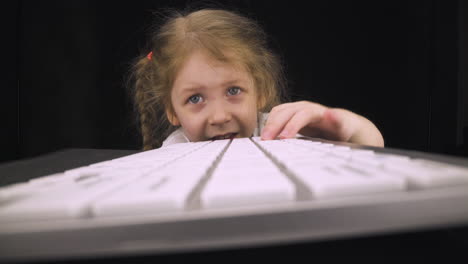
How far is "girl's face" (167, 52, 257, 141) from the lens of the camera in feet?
3.01

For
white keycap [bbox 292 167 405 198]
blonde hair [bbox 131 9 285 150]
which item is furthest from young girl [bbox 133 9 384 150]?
white keycap [bbox 292 167 405 198]

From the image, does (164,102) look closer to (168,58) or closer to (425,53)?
(168,58)

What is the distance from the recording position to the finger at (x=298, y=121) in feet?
1.88

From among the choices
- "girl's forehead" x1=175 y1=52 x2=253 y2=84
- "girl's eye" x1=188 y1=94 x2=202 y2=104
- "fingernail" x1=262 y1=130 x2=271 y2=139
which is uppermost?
"girl's forehead" x1=175 y1=52 x2=253 y2=84

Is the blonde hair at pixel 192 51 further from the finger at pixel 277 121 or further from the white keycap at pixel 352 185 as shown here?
the white keycap at pixel 352 185

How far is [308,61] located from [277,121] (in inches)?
24.7

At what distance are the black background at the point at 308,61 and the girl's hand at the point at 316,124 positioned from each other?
17.8 inches

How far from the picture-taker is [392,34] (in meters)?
1.10

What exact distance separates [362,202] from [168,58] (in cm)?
111

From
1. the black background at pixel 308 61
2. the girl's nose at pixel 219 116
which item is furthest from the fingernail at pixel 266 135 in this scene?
the black background at pixel 308 61

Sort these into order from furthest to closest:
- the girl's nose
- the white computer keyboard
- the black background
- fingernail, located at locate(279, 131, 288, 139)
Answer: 1. the black background
2. the girl's nose
3. fingernail, located at locate(279, 131, 288, 139)
4. the white computer keyboard

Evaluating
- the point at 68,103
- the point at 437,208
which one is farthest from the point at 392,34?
the point at 68,103

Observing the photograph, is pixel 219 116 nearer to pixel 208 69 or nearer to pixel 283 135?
pixel 208 69

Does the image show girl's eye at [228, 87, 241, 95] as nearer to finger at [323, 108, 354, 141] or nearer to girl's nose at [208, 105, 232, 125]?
girl's nose at [208, 105, 232, 125]
